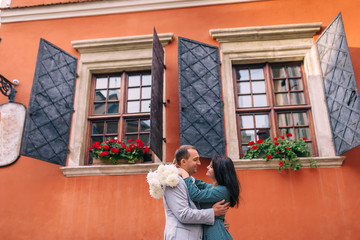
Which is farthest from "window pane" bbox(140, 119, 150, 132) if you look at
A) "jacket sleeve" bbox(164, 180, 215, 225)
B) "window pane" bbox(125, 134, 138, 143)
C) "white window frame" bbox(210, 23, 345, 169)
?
"jacket sleeve" bbox(164, 180, 215, 225)

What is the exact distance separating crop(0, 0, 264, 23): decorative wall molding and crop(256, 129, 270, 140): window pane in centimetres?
256

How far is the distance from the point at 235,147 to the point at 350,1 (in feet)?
11.6

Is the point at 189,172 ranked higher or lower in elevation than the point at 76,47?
lower

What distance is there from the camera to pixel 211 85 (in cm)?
547

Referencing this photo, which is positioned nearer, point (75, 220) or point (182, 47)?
point (75, 220)

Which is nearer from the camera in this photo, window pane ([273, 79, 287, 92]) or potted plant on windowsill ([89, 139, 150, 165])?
potted plant on windowsill ([89, 139, 150, 165])

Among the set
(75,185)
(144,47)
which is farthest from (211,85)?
(75,185)

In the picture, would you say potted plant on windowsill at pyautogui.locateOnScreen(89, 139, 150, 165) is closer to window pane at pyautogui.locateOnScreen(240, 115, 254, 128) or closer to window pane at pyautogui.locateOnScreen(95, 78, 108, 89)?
window pane at pyautogui.locateOnScreen(95, 78, 108, 89)

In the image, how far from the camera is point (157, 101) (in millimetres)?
5184

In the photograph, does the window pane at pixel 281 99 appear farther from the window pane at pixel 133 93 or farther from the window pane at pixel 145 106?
the window pane at pixel 133 93

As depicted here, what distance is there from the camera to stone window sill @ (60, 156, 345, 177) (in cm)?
501

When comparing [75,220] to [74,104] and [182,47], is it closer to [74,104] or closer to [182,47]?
[74,104]

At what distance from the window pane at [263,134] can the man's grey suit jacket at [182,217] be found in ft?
9.35

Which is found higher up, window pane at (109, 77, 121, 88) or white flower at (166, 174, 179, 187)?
window pane at (109, 77, 121, 88)
